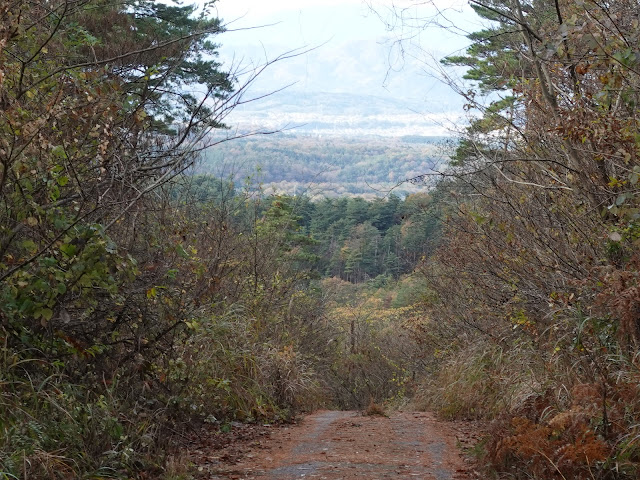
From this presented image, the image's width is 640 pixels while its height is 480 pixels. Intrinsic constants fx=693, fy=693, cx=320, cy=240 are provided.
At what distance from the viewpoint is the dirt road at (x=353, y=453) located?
617 cm

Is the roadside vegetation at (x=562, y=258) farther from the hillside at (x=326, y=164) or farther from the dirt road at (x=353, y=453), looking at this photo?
the hillside at (x=326, y=164)

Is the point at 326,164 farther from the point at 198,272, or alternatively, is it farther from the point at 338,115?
the point at 338,115

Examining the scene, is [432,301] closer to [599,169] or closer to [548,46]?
[599,169]

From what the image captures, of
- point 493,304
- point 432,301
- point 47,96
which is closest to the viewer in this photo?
point 47,96

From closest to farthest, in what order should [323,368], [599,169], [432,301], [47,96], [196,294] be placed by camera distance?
[47,96] < [599,169] < [196,294] < [432,301] < [323,368]

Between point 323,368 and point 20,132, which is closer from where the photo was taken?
point 20,132

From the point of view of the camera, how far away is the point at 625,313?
17.1 ft

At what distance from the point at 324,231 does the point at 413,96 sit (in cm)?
5397

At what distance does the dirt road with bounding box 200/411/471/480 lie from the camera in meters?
6.17

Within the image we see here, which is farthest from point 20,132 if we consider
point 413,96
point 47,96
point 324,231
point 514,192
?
point 324,231

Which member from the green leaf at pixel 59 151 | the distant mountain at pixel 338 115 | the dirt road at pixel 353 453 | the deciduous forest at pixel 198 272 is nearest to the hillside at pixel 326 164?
the distant mountain at pixel 338 115

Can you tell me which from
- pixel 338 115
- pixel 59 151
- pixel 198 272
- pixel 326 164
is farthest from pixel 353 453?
pixel 338 115

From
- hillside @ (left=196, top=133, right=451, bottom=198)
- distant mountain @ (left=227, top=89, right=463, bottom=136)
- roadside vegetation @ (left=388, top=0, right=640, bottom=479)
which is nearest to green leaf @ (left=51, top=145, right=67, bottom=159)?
distant mountain @ (left=227, top=89, right=463, bottom=136)

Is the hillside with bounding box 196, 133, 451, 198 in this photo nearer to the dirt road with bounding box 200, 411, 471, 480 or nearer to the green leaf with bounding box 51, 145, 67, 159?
the green leaf with bounding box 51, 145, 67, 159
